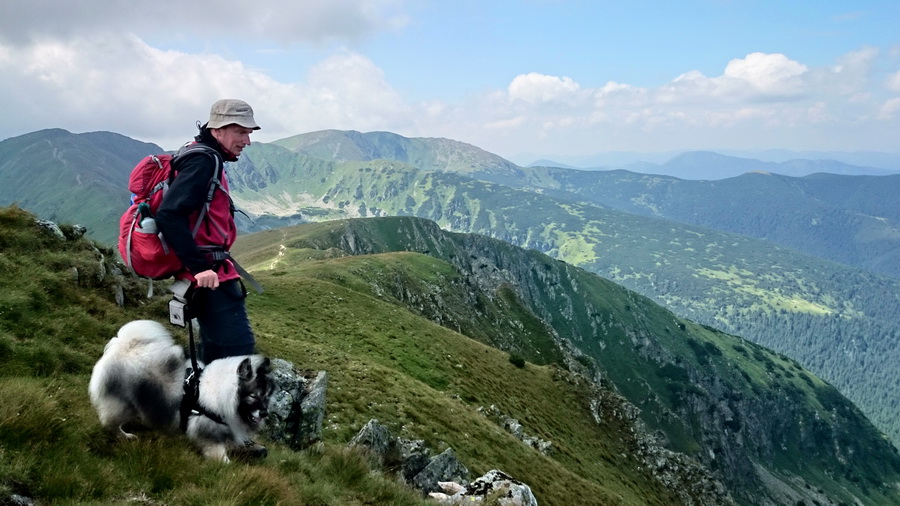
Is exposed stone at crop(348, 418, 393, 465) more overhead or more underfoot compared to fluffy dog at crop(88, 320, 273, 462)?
more underfoot

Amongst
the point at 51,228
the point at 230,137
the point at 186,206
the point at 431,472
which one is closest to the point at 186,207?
the point at 186,206

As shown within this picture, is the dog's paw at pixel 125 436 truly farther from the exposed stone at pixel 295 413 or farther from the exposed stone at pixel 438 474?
the exposed stone at pixel 438 474

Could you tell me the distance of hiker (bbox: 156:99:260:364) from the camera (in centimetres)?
635

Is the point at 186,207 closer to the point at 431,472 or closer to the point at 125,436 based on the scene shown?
the point at 125,436

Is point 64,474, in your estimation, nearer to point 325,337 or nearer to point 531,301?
point 325,337

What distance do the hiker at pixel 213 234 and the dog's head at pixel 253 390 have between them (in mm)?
705

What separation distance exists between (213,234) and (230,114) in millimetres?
1804

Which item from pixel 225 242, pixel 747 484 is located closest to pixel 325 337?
pixel 225 242

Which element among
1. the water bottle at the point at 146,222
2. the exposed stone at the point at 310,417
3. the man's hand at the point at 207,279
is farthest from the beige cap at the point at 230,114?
the exposed stone at the point at 310,417

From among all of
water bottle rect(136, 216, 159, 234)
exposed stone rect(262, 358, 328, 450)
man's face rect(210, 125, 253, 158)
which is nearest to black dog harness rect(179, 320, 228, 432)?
water bottle rect(136, 216, 159, 234)

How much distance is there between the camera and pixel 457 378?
40.6 m

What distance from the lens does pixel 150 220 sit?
6.42 m

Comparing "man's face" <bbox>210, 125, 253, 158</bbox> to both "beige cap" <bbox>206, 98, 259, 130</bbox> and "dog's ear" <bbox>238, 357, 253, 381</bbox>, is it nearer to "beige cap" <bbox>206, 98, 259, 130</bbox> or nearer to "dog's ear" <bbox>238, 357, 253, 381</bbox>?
"beige cap" <bbox>206, 98, 259, 130</bbox>

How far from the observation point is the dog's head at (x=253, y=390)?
6.52 metres
